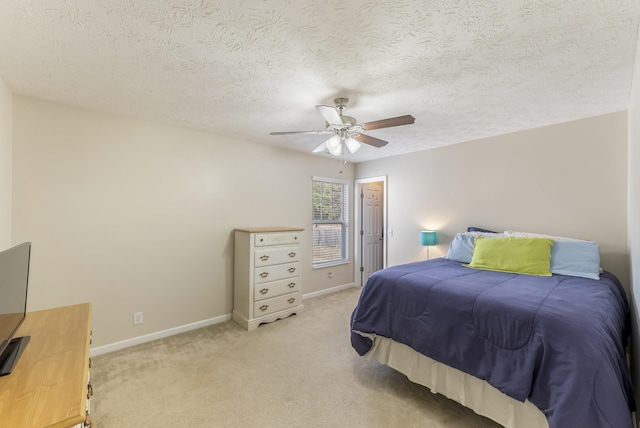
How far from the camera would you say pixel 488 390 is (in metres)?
1.71

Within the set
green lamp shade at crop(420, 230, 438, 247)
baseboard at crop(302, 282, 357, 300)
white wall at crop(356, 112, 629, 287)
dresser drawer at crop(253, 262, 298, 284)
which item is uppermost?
white wall at crop(356, 112, 629, 287)

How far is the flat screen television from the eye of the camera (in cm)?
109

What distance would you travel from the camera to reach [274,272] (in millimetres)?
3510

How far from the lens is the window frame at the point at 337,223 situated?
4531mm

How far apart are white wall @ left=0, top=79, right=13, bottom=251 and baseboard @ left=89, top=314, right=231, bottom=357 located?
1.23 metres

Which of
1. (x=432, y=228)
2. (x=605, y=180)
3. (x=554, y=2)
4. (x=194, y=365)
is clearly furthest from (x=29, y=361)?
(x=605, y=180)

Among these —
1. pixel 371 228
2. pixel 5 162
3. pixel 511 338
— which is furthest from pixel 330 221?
pixel 5 162

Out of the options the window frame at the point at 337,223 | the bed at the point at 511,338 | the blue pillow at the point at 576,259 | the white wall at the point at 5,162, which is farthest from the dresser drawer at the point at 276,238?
the blue pillow at the point at 576,259

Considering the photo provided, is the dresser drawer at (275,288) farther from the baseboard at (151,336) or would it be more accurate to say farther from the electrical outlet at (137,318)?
the electrical outlet at (137,318)

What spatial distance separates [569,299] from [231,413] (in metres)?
2.36

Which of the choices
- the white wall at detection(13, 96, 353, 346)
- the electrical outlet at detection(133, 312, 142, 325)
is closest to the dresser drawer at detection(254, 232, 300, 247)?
the white wall at detection(13, 96, 353, 346)

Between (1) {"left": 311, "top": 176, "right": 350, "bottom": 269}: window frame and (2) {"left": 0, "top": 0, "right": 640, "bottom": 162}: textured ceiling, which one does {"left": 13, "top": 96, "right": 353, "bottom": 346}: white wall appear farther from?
(1) {"left": 311, "top": 176, "right": 350, "bottom": 269}: window frame

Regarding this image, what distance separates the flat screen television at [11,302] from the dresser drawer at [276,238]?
6.87 feet

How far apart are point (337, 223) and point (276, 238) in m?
1.63
